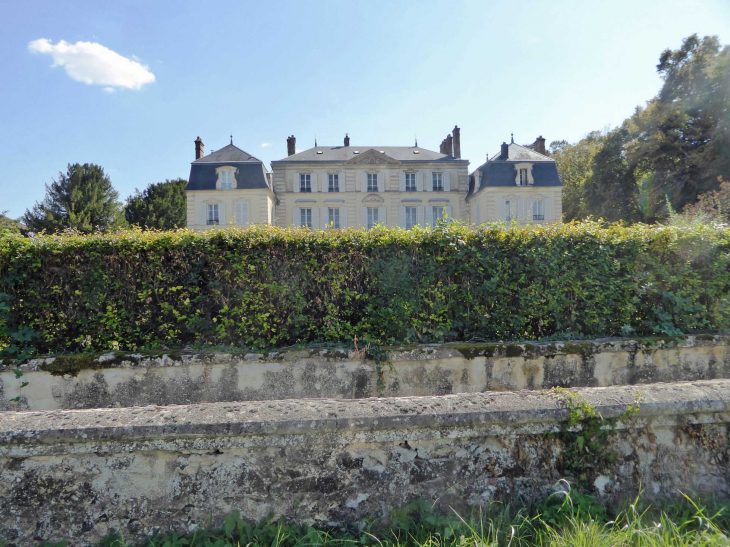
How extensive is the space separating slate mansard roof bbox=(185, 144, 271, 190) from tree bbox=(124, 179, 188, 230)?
859 cm

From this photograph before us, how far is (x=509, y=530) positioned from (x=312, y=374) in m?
2.56

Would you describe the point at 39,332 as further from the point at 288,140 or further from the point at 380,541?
the point at 288,140

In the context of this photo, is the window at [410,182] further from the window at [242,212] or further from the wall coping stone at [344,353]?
the wall coping stone at [344,353]

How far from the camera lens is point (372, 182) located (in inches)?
1438

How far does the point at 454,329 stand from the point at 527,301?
0.86 meters

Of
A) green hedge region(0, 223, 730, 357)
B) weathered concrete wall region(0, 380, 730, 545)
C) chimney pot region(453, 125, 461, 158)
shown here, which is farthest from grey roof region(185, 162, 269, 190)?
weathered concrete wall region(0, 380, 730, 545)

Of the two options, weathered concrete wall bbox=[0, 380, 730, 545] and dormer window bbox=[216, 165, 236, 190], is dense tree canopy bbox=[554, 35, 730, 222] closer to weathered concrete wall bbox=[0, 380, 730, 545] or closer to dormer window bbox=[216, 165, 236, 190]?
weathered concrete wall bbox=[0, 380, 730, 545]

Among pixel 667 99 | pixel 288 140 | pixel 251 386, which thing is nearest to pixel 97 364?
pixel 251 386

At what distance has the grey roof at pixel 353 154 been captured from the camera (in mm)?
36656

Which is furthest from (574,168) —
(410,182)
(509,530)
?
(509,530)

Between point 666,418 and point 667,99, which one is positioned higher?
point 667,99

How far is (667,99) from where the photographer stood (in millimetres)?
26609

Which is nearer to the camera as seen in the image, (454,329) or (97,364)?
(97,364)

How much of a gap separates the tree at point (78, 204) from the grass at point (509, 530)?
40.0 meters
